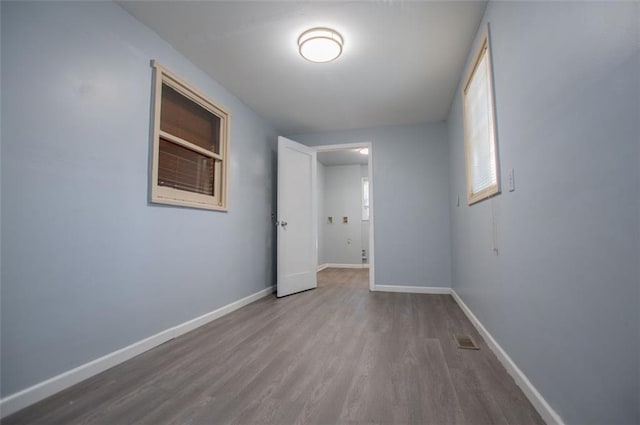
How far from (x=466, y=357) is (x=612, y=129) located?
1619 mm

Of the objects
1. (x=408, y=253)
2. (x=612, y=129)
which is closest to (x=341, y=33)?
(x=612, y=129)

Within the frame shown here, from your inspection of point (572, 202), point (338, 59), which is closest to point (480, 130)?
point (338, 59)

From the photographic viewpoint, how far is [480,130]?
7.61ft

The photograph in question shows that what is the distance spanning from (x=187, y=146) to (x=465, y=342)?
2.72m

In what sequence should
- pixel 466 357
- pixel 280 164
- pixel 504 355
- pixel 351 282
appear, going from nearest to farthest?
pixel 504 355, pixel 466 357, pixel 280 164, pixel 351 282

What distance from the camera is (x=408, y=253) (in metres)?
4.12

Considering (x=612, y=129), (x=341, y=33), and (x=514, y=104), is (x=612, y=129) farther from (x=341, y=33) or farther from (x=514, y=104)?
(x=341, y=33)

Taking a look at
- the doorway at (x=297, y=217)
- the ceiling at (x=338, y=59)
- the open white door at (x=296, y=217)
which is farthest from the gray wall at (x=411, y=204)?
the open white door at (x=296, y=217)

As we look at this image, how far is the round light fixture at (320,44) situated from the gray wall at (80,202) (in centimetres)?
109

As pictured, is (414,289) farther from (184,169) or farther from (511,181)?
(184,169)

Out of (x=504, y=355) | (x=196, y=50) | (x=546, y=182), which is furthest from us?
(x=196, y=50)

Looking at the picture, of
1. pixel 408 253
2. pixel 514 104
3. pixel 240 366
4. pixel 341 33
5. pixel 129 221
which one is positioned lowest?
pixel 240 366

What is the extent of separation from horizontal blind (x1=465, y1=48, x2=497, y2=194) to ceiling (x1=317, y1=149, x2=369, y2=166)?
127 inches

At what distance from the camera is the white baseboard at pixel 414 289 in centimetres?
396
